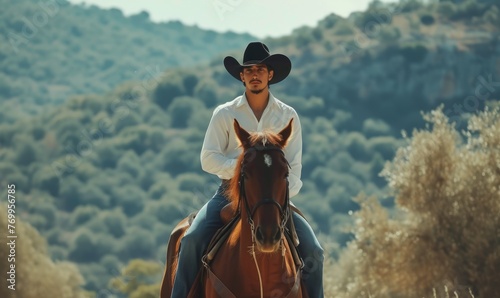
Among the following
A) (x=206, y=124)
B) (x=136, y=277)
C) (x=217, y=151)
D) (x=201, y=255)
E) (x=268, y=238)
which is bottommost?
(x=268, y=238)

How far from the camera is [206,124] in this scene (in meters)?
156

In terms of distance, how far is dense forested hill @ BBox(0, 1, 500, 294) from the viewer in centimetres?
12938

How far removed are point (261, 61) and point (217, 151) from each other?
944 millimetres

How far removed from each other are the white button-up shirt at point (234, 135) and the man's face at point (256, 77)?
13cm

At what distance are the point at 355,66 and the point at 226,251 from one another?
492ft

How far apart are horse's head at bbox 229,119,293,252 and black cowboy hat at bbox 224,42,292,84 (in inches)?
55.1

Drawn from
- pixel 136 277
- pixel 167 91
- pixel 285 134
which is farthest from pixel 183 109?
pixel 285 134

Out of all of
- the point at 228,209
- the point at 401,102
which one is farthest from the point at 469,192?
the point at 401,102

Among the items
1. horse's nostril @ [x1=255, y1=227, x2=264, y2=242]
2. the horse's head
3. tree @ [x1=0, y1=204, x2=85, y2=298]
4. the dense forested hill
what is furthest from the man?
the dense forested hill

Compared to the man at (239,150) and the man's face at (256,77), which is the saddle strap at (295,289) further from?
the man's face at (256,77)

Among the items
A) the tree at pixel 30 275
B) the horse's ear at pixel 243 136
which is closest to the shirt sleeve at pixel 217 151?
the horse's ear at pixel 243 136

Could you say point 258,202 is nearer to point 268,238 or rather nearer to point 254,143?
point 268,238

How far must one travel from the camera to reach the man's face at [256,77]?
9.10 m

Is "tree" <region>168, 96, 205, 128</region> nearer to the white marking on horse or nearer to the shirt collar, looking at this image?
the shirt collar
